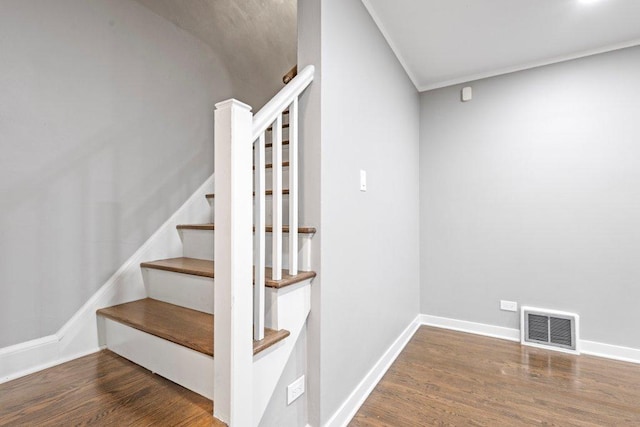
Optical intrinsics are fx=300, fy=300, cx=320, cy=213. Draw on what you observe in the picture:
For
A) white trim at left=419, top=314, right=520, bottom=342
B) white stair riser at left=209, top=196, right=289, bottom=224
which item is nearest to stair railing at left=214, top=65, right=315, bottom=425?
white stair riser at left=209, top=196, right=289, bottom=224

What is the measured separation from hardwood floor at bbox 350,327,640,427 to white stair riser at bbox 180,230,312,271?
0.99 m

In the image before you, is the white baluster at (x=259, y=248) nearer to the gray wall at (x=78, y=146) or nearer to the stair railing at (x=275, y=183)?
the stair railing at (x=275, y=183)

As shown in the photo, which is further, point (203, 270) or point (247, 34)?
point (247, 34)

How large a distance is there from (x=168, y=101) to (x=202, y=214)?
86 cm

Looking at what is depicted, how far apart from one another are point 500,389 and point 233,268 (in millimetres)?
1978

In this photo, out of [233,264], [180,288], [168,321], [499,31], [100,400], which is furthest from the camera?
[499,31]

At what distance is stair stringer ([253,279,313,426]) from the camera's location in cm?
116

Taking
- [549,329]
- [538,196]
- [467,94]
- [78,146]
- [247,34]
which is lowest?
[549,329]

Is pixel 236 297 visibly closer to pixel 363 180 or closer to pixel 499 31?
pixel 363 180

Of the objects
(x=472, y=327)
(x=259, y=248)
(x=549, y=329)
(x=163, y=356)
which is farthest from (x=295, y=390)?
(x=549, y=329)

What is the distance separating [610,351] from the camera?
2.39 m

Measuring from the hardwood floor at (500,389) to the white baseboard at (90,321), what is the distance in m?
1.50

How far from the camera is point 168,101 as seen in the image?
2.13m

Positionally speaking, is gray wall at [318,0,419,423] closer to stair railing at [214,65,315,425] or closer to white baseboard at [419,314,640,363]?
stair railing at [214,65,315,425]
